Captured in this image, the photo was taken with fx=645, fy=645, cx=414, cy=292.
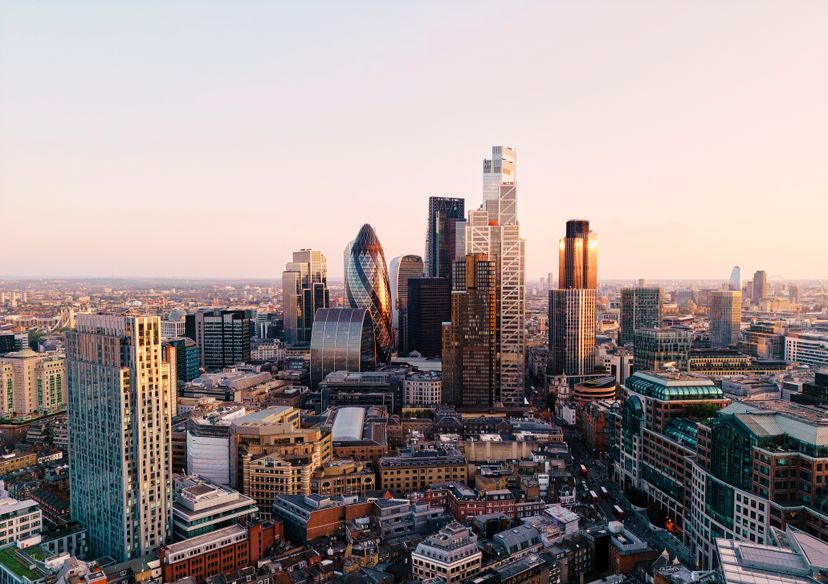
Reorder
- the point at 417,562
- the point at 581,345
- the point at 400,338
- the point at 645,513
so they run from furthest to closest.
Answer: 1. the point at 400,338
2. the point at 581,345
3. the point at 645,513
4. the point at 417,562

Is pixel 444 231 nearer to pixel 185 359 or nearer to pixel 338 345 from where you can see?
pixel 338 345

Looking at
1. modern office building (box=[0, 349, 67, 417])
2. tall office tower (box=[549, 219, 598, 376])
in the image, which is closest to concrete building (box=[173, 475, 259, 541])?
modern office building (box=[0, 349, 67, 417])

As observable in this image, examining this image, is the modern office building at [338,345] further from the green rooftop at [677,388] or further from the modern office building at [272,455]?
the green rooftop at [677,388]

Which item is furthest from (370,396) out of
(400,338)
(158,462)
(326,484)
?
(400,338)

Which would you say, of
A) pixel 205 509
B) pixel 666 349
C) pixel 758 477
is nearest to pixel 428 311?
pixel 666 349

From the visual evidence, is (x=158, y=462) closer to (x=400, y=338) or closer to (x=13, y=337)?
(x=13, y=337)
